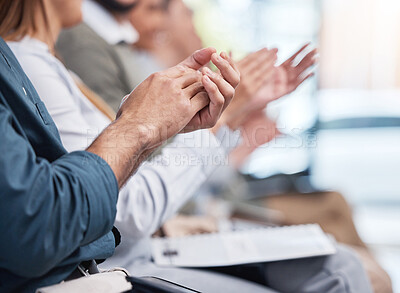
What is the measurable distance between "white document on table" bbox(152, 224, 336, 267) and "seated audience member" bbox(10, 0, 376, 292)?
0.02 meters

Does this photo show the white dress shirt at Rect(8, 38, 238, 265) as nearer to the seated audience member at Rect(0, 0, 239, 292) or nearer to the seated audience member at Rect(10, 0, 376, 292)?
the seated audience member at Rect(10, 0, 376, 292)

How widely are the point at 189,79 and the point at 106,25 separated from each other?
2.12ft

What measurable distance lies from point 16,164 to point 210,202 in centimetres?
143

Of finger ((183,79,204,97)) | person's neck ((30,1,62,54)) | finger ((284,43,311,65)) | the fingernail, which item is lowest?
finger ((183,79,204,97))

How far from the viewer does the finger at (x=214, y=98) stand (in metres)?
0.57

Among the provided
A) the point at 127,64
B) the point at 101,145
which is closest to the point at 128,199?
the point at 101,145

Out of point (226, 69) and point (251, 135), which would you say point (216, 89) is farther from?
point (251, 135)

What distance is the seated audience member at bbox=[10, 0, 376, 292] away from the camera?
2.36 feet

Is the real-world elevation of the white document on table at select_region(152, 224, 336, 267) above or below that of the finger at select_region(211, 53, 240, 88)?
below

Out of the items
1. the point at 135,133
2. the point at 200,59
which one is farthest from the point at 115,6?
the point at 135,133

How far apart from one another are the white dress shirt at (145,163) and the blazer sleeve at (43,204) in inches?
9.3

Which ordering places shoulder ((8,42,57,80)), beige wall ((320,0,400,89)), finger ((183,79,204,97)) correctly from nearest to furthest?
finger ((183,79,204,97)), shoulder ((8,42,57,80)), beige wall ((320,0,400,89))

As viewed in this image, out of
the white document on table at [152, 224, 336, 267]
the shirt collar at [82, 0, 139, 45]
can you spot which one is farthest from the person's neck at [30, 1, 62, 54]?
the white document on table at [152, 224, 336, 267]

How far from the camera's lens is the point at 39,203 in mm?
420
